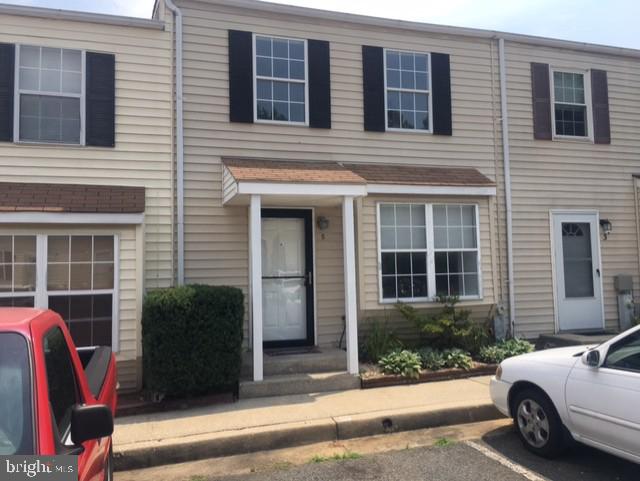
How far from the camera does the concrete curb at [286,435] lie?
477cm

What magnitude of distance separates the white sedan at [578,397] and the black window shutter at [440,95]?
16.4ft

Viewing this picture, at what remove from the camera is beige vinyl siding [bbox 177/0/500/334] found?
765 cm

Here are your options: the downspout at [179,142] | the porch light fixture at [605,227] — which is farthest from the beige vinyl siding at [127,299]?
the porch light fixture at [605,227]

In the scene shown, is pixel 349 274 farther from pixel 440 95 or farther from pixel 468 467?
pixel 440 95

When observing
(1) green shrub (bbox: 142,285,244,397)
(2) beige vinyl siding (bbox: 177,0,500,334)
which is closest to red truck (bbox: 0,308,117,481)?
(1) green shrub (bbox: 142,285,244,397)

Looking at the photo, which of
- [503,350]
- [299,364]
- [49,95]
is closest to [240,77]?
[49,95]

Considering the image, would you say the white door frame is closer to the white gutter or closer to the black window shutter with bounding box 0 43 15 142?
the white gutter

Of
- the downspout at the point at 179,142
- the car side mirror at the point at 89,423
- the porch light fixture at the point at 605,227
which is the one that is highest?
the downspout at the point at 179,142

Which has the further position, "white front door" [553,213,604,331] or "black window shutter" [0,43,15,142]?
"white front door" [553,213,604,331]

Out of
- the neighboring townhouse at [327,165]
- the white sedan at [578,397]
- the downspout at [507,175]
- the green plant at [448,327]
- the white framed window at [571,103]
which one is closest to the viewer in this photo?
the white sedan at [578,397]

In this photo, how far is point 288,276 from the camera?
26.6 feet

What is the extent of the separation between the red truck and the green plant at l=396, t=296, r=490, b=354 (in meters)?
5.49

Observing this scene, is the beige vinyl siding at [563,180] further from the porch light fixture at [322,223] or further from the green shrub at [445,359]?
the porch light fixture at [322,223]

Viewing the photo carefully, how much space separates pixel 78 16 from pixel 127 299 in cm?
419
